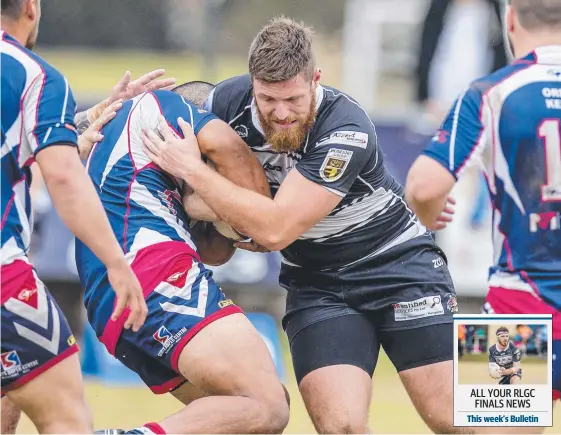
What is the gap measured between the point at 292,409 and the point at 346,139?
3.84 metres

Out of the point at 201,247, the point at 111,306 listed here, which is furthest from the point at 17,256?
the point at 201,247

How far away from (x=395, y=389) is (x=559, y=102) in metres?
5.86

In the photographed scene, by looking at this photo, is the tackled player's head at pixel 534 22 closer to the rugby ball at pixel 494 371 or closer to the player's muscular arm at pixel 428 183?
the player's muscular arm at pixel 428 183

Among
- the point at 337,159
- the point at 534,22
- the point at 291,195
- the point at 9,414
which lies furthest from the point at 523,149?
the point at 9,414

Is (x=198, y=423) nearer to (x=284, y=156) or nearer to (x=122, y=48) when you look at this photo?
(x=284, y=156)

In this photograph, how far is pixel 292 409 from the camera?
8.35 meters

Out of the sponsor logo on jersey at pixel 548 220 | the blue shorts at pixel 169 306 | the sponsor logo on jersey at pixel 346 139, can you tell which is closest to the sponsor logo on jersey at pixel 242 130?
the sponsor logo on jersey at pixel 346 139

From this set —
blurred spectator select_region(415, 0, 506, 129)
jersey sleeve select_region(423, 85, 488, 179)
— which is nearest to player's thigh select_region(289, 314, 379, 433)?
jersey sleeve select_region(423, 85, 488, 179)

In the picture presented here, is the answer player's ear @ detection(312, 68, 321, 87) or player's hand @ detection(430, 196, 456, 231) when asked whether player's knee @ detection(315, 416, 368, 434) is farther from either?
player's ear @ detection(312, 68, 321, 87)

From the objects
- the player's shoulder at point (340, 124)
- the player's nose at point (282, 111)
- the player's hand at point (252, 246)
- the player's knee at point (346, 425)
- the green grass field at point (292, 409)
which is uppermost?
the player's nose at point (282, 111)

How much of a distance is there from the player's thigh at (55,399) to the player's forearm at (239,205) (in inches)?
45.3

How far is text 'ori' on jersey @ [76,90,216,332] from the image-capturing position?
4.77 meters

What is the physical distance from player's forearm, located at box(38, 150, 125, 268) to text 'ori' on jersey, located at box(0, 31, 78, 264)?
107mm

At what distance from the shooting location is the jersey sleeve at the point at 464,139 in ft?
13.1
